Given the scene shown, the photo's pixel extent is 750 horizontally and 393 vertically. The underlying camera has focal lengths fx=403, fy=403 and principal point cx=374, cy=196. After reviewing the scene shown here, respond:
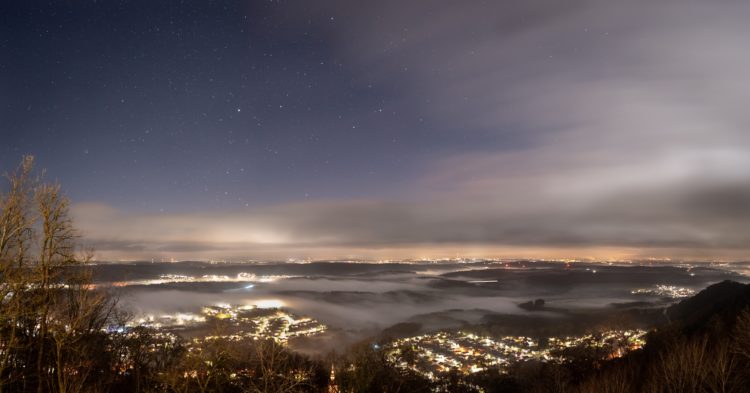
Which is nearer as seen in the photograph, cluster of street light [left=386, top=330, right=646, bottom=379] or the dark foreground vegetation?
the dark foreground vegetation

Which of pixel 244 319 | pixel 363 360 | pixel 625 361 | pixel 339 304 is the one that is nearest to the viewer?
pixel 363 360

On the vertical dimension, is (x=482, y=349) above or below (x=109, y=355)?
below

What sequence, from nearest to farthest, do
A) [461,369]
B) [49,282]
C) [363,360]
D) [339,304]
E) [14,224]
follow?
[14,224]
[49,282]
[363,360]
[461,369]
[339,304]

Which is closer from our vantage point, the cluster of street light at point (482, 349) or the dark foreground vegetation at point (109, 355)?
the dark foreground vegetation at point (109, 355)

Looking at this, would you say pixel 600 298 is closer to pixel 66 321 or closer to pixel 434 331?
pixel 434 331

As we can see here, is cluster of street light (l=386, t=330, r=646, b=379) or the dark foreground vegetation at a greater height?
the dark foreground vegetation

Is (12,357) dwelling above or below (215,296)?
above

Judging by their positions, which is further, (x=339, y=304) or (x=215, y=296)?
(x=339, y=304)

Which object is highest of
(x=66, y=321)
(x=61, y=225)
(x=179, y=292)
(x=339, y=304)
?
(x=61, y=225)

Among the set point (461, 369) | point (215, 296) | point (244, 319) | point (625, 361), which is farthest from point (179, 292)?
point (625, 361)

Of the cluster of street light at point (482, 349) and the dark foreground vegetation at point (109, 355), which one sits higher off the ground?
the dark foreground vegetation at point (109, 355)

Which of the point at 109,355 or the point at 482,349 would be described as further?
the point at 482,349
